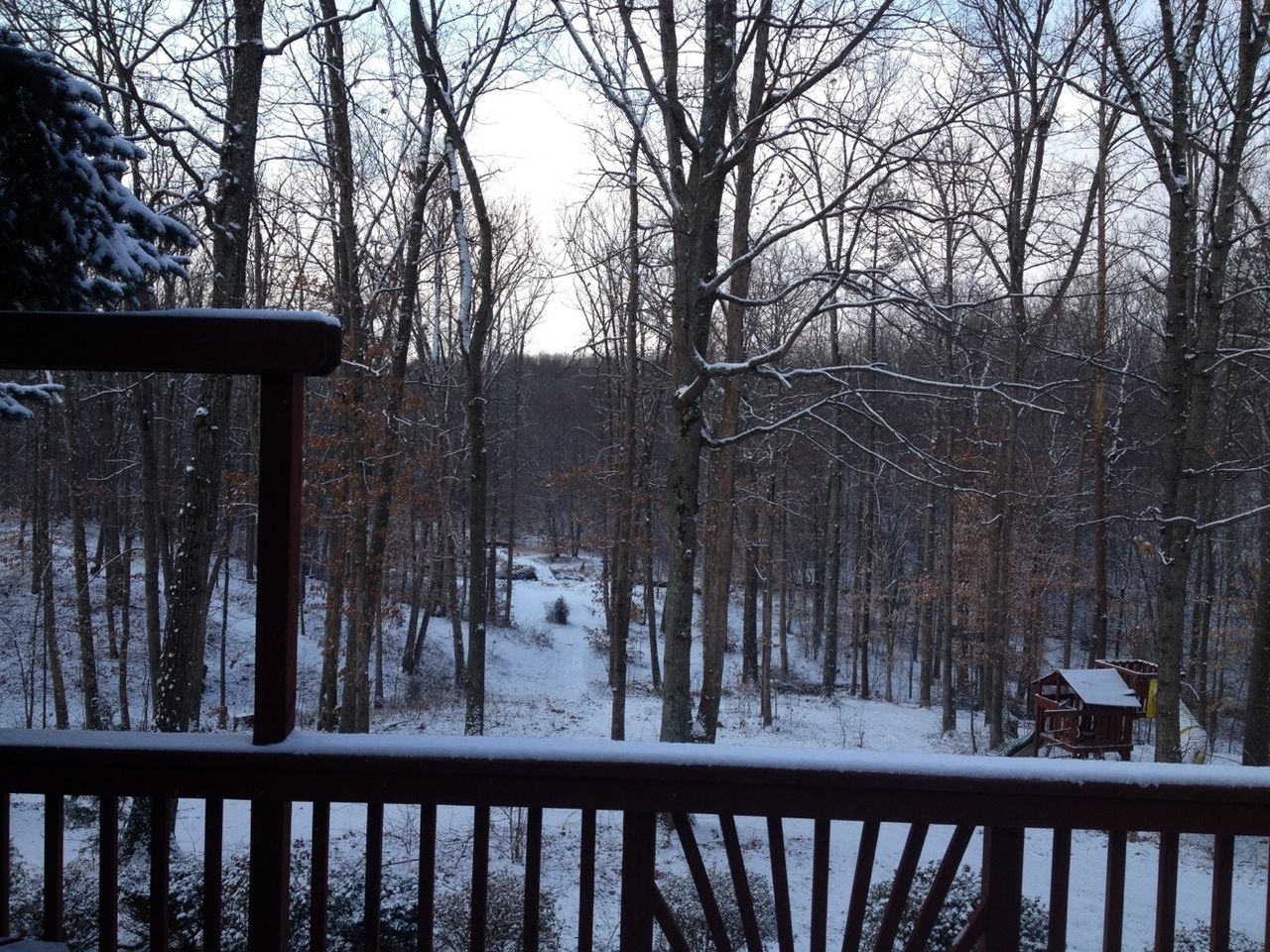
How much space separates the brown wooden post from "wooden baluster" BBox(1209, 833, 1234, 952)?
232cm

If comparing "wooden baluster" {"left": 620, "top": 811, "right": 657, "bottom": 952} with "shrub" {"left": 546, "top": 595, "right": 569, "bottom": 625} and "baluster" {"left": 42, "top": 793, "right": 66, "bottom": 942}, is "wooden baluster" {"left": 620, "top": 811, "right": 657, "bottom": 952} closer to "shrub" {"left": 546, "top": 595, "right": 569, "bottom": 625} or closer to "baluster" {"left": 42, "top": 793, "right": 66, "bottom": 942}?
"baluster" {"left": 42, "top": 793, "right": 66, "bottom": 942}

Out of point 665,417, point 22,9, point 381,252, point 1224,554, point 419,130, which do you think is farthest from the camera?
point 1224,554

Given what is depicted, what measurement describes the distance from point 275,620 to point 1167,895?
91.6 inches

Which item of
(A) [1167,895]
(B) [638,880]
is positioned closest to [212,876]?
(B) [638,880]

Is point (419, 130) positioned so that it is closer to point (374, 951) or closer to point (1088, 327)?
point (1088, 327)

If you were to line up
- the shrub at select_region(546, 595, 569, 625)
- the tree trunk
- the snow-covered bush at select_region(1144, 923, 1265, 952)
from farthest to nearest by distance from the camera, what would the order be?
the shrub at select_region(546, 595, 569, 625) → the tree trunk → the snow-covered bush at select_region(1144, 923, 1265, 952)

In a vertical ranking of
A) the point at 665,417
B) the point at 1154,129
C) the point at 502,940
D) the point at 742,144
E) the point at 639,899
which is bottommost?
the point at 502,940

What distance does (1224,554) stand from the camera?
91.0 feet

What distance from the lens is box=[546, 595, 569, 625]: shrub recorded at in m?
27.8

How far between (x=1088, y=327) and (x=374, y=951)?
12.6m

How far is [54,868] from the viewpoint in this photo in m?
2.17

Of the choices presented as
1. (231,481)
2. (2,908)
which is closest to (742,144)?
(2,908)

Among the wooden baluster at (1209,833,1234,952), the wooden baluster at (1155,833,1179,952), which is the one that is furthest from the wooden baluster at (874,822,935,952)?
the wooden baluster at (1209,833,1234,952)

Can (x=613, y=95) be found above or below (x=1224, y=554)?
above
